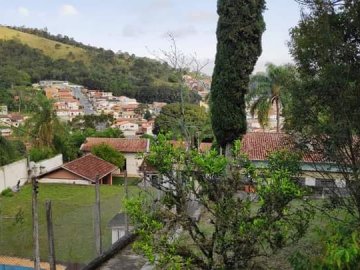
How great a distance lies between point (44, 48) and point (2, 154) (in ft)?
329

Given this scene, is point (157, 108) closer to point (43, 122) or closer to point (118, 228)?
point (43, 122)

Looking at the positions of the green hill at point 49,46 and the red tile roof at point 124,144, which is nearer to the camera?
the red tile roof at point 124,144

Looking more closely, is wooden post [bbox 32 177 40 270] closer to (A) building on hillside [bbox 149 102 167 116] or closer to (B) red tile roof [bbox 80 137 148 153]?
(B) red tile roof [bbox 80 137 148 153]

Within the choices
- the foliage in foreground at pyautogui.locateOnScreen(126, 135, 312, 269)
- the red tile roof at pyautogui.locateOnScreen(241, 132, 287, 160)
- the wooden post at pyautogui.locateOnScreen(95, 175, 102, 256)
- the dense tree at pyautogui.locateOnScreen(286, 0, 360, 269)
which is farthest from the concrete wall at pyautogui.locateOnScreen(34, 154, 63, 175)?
the dense tree at pyautogui.locateOnScreen(286, 0, 360, 269)

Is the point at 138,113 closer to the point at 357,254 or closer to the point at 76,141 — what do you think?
the point at 76,141

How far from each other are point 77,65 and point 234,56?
327 ft

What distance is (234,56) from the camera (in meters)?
13.2

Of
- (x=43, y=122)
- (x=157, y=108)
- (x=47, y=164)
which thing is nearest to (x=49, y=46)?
(x=157, y=108)

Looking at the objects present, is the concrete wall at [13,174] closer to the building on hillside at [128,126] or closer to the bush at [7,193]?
the bush at [7,193]

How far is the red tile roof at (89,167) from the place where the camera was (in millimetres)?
22547

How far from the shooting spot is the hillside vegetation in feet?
301

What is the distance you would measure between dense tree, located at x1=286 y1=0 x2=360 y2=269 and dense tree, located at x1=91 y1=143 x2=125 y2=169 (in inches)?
912

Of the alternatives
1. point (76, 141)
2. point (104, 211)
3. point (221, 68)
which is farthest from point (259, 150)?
point (76, 141)

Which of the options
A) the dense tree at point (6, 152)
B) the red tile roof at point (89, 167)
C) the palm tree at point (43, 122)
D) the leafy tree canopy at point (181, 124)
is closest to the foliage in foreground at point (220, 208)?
the leafy tree canopy at point (181, 124)
